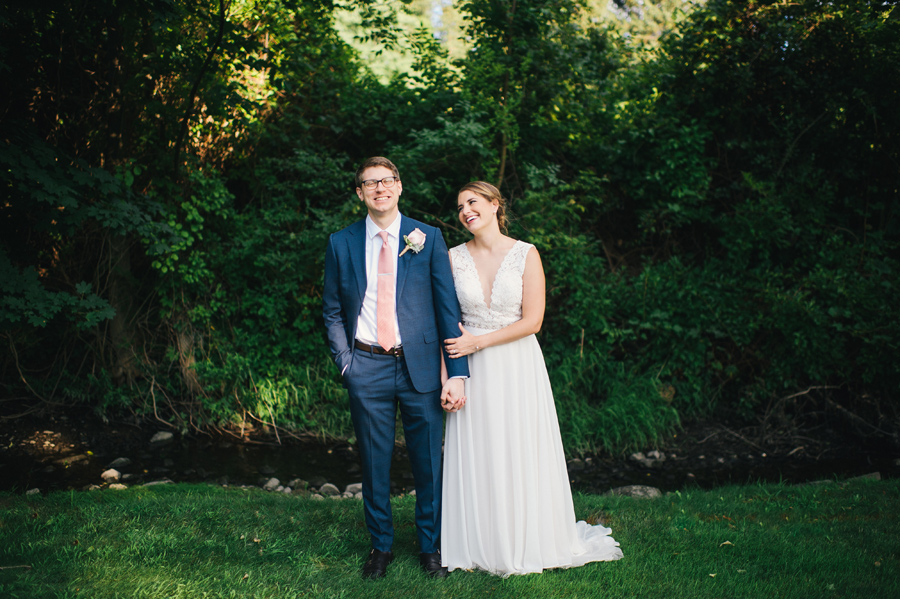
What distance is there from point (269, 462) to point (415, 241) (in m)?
4.14

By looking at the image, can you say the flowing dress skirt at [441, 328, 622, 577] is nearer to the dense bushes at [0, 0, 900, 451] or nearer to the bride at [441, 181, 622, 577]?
the bride at [441, 181, 622, 577]

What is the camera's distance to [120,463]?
6070mm

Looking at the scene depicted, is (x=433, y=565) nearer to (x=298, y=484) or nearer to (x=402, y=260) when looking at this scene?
(x=402, y=260)

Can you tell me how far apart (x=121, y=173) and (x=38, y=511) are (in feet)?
11.2

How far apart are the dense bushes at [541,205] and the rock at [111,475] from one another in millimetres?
1272

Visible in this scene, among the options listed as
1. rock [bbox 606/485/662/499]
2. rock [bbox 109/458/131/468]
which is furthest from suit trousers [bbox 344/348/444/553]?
rock [bbox 109/458/131/468]

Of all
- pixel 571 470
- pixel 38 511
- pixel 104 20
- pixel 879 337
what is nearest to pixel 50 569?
pixel 38 511

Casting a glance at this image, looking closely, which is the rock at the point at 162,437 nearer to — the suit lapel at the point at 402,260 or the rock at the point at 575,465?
the rock at the point at 575,465

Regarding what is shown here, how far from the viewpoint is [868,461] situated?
19.6 feet

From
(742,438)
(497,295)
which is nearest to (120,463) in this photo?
(497,295)

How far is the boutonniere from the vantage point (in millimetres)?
3193

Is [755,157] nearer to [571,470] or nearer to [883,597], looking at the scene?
[571,470]

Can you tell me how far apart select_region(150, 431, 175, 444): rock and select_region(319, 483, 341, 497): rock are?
227 centimetres

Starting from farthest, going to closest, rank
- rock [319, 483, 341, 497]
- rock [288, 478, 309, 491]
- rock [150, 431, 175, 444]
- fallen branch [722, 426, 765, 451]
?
1. rock [150, 431, 175, 444]
2. fallen branch [722, 426, 765, 451]
3. rock [288, 478, 309, 491]
4. rock [319, 483, 341, 497]
